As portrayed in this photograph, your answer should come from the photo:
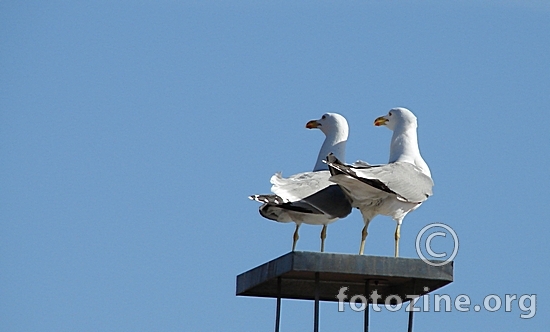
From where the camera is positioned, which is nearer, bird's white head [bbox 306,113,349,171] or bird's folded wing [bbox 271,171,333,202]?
bird's folded wing [bbox 271,171,333,202]

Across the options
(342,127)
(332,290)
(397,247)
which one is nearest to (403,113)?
(342,127)

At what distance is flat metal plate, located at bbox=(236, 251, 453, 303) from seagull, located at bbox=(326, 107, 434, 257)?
1.68m

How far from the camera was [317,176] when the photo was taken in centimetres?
1798

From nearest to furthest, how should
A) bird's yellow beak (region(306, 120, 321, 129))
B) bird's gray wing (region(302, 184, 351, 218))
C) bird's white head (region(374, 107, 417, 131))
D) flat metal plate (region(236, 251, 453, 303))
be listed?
1. flat metal plate (region(236, 251, 453, 303))
2. bird's gray wing (region(302, 184, 351, 218))
3. bird's white head (region(374, 107, 417, 131))
4. bird's yellow beak (region(306, 120, 321, 129))

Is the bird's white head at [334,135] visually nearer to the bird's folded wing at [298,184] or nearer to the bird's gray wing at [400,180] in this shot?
the bird's folded wing at [298,184]

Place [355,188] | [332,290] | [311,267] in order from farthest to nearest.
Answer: [355,188] → [332,290] → [311,267]

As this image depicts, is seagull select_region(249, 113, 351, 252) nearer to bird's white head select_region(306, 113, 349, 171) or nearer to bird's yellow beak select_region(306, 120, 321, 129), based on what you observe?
bird's white head select_region(306, 113, 349, 171)

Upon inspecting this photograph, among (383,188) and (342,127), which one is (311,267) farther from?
(342,127)

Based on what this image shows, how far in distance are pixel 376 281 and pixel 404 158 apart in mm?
3479

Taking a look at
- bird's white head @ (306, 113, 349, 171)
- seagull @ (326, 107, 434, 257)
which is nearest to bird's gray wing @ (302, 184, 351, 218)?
seagull @ (326, 107, 434, 257)

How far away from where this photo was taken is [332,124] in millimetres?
19719

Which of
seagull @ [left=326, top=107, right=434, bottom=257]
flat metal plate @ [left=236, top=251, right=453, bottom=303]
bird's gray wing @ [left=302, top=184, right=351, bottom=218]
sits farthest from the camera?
bird's gray wing @ [left=302, top=184, right=351, bottom=218]

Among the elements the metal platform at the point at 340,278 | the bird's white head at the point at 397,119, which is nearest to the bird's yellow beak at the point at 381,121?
the bird's white head at the point at 397,119

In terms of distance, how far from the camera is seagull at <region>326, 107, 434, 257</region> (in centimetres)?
1659
